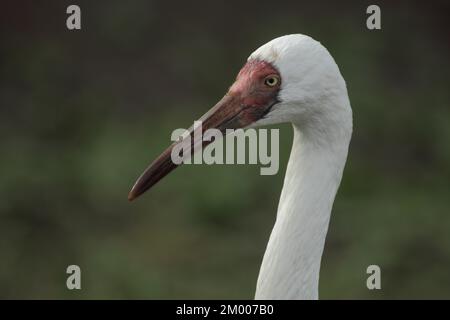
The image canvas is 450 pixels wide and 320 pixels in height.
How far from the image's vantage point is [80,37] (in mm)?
8977

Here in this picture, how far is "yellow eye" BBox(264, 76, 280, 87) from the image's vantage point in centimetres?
362

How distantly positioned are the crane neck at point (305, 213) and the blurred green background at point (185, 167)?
323cm

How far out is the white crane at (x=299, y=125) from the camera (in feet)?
11.7

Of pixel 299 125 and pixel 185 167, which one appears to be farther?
pixel 185 167

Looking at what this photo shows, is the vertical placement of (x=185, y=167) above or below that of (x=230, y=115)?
above

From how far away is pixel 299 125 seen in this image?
369 centimetres

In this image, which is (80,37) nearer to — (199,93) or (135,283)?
(199,93)

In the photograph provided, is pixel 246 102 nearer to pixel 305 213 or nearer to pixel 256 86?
pixel 256 86

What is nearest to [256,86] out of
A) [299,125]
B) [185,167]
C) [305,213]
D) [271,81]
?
[271,81]

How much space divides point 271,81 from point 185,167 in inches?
173

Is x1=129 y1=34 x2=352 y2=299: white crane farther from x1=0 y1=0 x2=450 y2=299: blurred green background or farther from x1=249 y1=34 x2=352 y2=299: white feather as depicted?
x1=0 y1=0 x2=450 y2=299: blurred green background

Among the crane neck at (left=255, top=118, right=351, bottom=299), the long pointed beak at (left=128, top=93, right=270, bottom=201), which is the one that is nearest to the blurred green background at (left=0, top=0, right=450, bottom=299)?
the crane neck at (left=255, top=118, right=351, bottom=299)

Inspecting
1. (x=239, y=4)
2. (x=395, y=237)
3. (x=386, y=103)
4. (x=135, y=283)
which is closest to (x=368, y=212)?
(x=395, y=237)

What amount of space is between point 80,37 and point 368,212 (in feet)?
9.94
